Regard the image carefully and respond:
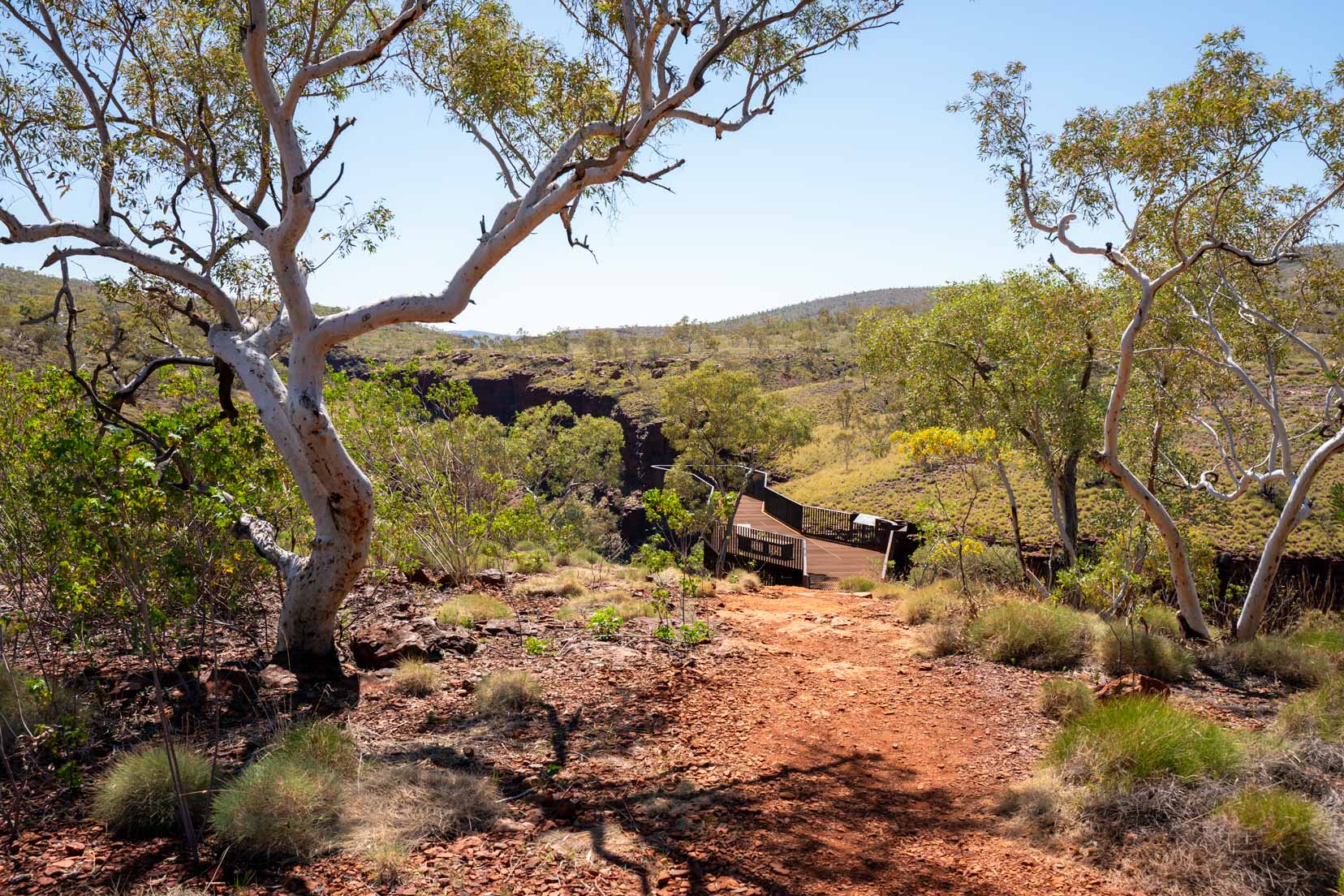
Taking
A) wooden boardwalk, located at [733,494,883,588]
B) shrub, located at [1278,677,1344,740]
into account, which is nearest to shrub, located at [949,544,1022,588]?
wooden boardwalk, located at [733,494,883,588]

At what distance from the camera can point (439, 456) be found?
36.4ft

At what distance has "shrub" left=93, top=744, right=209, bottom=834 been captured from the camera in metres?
4.01

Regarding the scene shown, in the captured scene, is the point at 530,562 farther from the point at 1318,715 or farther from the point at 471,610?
the point at 1318,715

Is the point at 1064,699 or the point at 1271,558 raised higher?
the point at 1271,558

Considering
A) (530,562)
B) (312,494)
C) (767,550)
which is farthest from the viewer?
(767,550)

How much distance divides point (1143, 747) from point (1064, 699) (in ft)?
6.00

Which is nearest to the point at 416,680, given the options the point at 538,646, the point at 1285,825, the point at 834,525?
the point at 538,646

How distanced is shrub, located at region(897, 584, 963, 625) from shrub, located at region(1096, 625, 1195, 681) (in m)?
1.78

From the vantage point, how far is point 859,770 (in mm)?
5090

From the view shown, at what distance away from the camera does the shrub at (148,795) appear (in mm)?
4012

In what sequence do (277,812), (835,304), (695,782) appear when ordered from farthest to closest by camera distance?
(835,304) < (695,782) < (277,812)

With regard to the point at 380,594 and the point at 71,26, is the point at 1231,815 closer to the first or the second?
the point at 380,594

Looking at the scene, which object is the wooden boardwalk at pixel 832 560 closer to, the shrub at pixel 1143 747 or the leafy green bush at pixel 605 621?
the leafy green bush at pixel 605 621

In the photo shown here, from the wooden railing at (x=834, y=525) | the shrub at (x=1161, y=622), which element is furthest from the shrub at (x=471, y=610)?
the wooden railing at (x=834, y=525)
